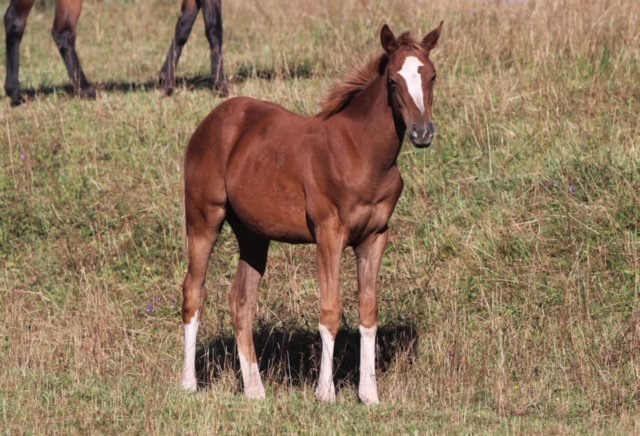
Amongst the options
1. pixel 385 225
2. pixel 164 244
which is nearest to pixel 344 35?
pixel 164 244

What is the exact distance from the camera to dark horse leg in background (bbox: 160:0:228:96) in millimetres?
13477

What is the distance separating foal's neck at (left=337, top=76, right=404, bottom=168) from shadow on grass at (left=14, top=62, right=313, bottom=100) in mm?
5700

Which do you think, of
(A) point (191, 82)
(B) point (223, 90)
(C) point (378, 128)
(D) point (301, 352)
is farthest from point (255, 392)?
(A) point (191, 82)

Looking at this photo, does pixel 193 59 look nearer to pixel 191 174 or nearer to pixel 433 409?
pixel 191 174

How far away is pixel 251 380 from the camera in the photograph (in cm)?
820

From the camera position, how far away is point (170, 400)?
24.6ft

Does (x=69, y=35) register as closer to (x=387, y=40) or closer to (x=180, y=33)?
(x=180, y=33)

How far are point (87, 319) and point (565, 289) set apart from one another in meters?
3.35

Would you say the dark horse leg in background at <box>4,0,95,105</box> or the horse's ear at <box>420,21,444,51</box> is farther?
the dark horse leg in background at <box>4,0,95,105</box>

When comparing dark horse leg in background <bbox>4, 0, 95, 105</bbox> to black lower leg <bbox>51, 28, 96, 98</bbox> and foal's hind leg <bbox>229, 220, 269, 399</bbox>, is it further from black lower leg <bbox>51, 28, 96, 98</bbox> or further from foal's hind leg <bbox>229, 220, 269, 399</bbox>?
foal's hind leg <bbox>229, 220, 269, 399</bbox>

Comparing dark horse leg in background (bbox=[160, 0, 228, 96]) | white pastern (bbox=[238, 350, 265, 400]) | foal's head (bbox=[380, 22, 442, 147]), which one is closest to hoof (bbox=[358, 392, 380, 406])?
white pastern (bbox=[238, 350, 265, 400])

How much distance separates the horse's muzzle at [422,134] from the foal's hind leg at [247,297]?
179cm

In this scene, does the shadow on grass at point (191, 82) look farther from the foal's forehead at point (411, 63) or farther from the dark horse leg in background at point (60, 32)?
the foal's forehead at point (411, 63)

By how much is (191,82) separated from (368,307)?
7.01 metres
